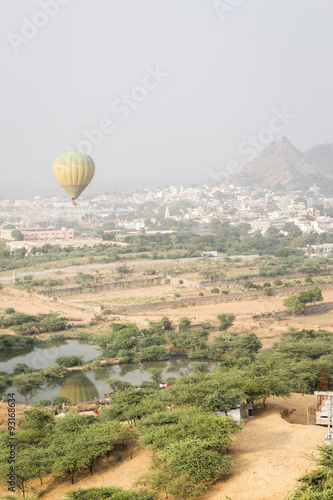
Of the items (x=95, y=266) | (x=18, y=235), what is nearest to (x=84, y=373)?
(x=95, y=266)

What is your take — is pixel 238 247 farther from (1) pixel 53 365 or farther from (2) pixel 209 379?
(2) pixel 209 379

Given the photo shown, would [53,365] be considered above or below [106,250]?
below

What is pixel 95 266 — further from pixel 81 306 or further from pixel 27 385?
pixel 27 385

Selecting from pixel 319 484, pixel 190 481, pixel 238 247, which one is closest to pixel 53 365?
pixel 190 481

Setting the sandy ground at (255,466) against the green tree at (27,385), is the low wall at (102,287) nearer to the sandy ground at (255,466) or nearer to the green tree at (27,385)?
the green tree at (27,385)

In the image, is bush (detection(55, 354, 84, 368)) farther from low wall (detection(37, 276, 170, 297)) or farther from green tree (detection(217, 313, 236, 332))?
low wall (detection(37, 276, 170, 297))

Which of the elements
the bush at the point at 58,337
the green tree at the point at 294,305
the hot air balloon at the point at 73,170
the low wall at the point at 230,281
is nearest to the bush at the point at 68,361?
the bush at the point at 58,337
